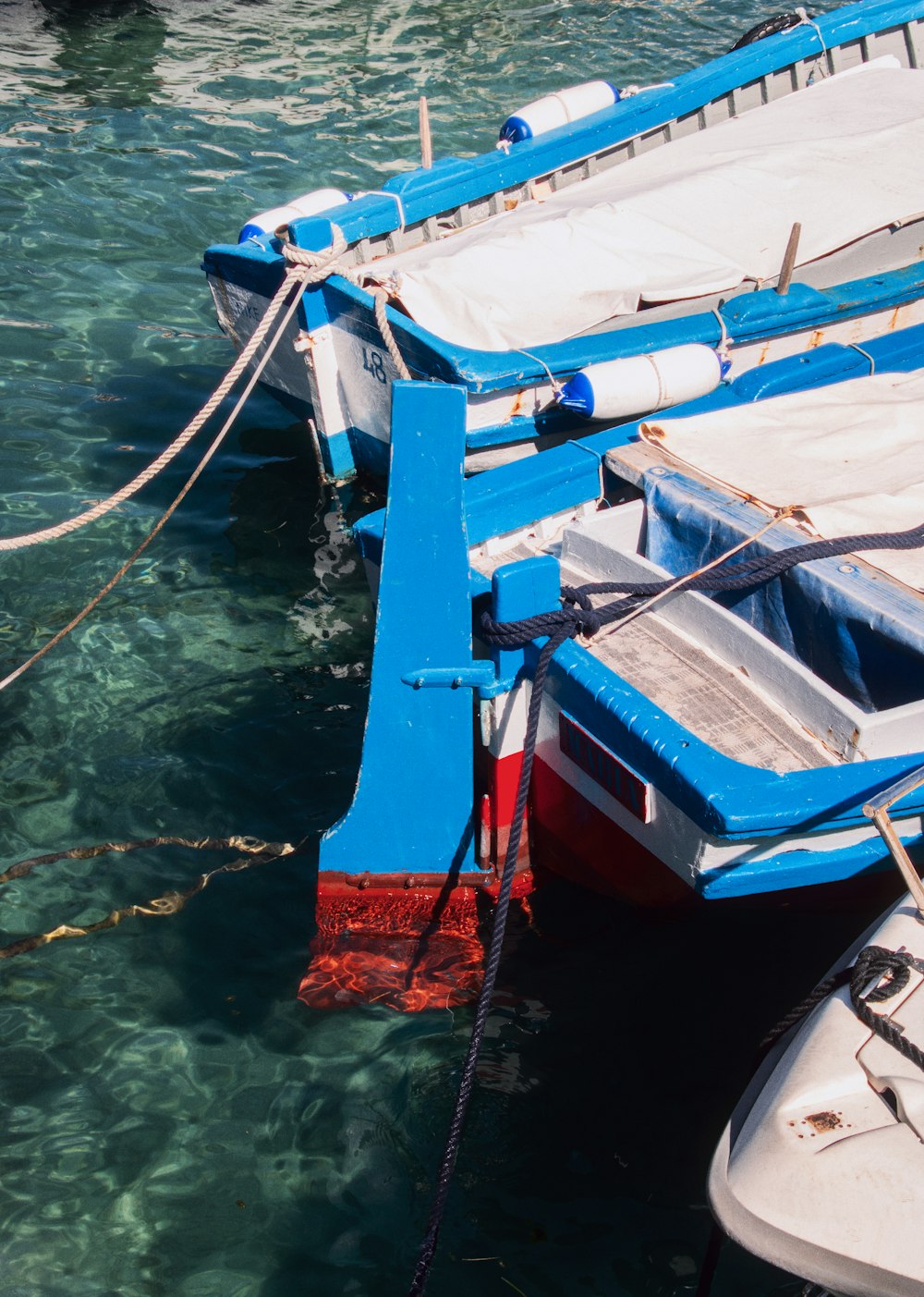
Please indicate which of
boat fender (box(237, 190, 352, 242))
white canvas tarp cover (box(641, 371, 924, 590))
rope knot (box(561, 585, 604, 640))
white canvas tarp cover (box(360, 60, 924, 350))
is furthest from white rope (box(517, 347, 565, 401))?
boat fender (box(237, 190, 352, 242))

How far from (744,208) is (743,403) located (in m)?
1.62

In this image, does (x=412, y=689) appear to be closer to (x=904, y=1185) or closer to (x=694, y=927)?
(x=694, y=927)

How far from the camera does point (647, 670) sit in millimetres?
4105

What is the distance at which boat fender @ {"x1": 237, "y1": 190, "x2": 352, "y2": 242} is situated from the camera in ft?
21.7

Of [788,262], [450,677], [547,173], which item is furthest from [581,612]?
[547,173]

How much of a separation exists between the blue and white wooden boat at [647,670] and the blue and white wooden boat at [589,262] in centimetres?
84

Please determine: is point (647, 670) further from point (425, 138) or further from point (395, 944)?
point (425, 138)

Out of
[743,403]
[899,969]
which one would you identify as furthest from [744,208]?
[899,969]

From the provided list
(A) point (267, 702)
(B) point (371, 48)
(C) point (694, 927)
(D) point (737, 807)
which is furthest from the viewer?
(B) point (371, 48)

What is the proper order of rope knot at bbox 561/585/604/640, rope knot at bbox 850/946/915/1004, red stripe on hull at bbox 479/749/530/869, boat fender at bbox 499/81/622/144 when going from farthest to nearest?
boat fender at bbox 499/81/622/144 → red stripe on hull at bbox 479/749/530/869 → rope knot at bbox 561/585/604/640 → rope knot at bbox 850/946/915/1004

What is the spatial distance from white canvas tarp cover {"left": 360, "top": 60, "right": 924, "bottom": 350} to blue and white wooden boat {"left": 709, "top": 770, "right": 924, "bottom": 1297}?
136 inches

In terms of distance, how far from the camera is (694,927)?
14.7 ft

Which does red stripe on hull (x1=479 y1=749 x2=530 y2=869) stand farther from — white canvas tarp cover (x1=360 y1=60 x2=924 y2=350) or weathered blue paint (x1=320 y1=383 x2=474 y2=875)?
white canvas tarp cover (x1=360 y1=60 x2=924 y2=350)

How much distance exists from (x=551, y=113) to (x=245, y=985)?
5.66 metres
